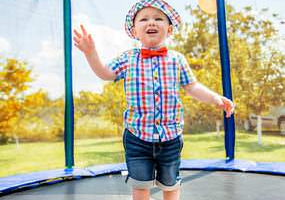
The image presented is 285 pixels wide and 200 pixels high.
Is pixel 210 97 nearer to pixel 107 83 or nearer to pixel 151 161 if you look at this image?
pixel 151 161

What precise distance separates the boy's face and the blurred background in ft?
3.93

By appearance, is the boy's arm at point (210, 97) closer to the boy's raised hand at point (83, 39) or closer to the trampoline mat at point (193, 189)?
the boy's raised hand at point (83, 39)

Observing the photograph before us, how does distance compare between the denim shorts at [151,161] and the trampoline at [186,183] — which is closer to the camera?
the denim shorts at [151,161]

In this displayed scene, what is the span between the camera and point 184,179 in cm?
238

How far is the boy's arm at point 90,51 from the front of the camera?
4.04 ft

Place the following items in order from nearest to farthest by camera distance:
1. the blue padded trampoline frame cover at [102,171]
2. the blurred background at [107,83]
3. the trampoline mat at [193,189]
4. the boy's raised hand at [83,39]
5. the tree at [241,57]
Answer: the boy's raised hand at [83,39], the trampoline mat at [193,189], the blue padded trampoline frame cover at [102,171], the blurred background at [107,83], the tree at [241,57]

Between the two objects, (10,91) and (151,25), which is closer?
(151,25)

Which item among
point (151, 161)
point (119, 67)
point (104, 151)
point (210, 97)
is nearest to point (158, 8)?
point (119, 67)

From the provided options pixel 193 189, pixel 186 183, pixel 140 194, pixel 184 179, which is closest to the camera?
pixel 140 194

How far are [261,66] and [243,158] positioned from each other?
643mm

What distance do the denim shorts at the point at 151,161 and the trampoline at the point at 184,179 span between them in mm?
625

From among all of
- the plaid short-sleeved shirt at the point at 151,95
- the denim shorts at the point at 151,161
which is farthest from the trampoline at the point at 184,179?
the plaid short-sleeved shirt at the point at 151,95

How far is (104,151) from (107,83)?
1.48ft

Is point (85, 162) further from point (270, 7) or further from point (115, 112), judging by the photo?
point (270, 7)
